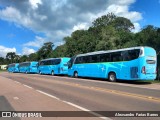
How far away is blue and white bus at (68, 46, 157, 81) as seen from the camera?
23.5 m

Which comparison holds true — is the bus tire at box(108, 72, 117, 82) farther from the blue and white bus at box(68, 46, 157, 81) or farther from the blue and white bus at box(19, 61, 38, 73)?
the blue and white bus at box(19, 61, 38, 73)

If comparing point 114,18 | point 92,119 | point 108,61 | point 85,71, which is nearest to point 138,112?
point 92,119

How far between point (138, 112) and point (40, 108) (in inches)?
143

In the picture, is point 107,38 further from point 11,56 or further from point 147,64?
point 11,56

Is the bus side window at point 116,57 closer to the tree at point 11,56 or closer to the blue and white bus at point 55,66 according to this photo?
the blue and white bus at point 55,66

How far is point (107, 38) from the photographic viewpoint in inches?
2238

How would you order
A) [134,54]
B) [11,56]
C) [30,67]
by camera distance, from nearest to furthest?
[134,54], [30,67], [11,56]

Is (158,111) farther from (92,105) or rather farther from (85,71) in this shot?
(85,71)

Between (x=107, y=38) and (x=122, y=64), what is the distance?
31.6 metres

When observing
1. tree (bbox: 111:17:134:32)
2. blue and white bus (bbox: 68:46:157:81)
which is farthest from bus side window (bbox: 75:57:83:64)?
tree (bbox: 111:17:134:32)

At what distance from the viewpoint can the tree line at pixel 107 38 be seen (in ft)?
161

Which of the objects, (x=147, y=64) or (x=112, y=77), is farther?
(x=112, y=77)

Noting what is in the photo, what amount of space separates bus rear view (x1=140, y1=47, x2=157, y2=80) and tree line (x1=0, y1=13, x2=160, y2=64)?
10718 mm

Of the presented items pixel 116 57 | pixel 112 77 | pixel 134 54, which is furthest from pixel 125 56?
pixel 112 77
